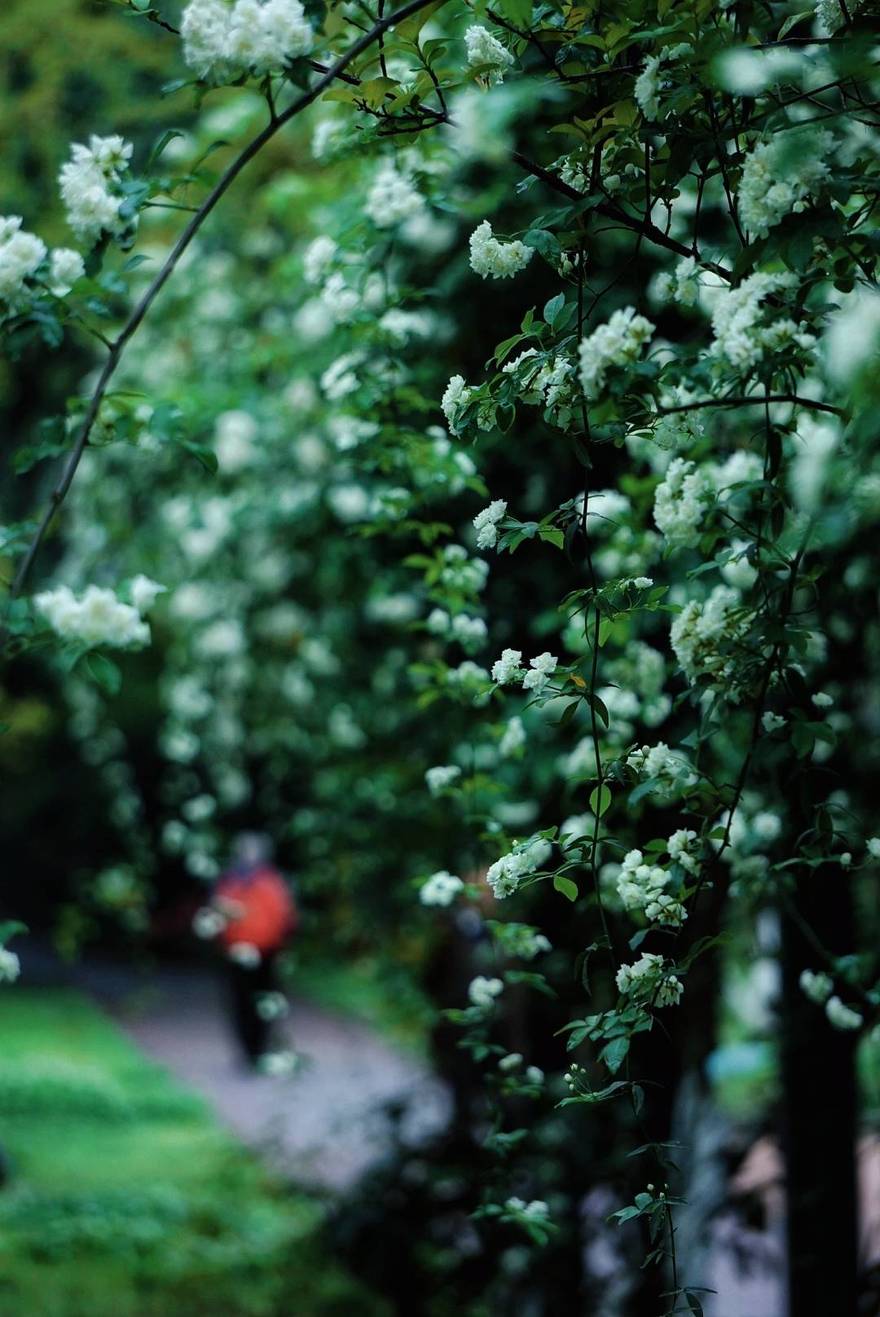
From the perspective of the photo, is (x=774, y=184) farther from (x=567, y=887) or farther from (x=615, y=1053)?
(x=615, y=1053)

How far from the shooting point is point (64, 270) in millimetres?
1747

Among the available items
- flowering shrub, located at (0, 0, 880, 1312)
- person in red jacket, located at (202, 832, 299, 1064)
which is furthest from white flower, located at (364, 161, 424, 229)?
person in red jacket, located at (202, 832, 299, 1064)

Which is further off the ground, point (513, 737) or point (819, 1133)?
point (513, 737)

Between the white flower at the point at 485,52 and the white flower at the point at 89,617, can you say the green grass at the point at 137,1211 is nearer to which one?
the white flower at the point at 89,617

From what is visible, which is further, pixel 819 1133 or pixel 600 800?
pixel 819 1133

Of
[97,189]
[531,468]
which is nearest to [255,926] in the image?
[531,468]

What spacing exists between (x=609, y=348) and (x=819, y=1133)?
2396 mm

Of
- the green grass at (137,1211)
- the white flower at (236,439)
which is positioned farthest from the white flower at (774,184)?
the green grass at (137,1211)

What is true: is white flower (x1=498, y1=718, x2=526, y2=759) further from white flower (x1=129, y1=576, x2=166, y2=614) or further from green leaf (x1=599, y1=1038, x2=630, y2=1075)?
green leaf (x1=599, y1=1038, x2=630, y2=1075)

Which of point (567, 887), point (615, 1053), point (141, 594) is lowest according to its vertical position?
point (615, 1053)

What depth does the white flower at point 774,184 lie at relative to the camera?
4.18ft

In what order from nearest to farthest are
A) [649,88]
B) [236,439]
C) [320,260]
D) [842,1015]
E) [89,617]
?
[649,88] < [89,617] < [842,1015] < [320,260] < [236,439]

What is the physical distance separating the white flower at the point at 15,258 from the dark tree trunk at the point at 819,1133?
205 cm

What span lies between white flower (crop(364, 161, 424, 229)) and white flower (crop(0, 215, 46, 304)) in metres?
0.63
